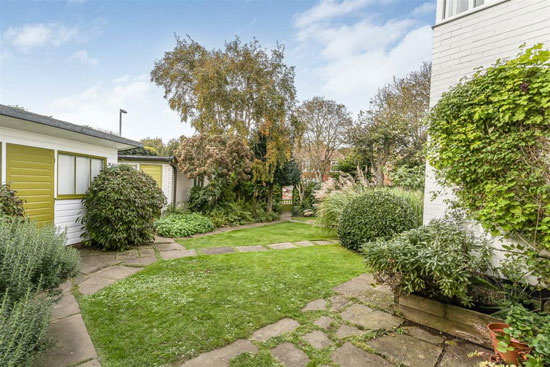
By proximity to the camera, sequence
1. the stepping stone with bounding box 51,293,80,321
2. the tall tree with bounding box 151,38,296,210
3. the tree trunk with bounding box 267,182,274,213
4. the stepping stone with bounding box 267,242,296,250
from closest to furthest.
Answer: the stepping stone with bounding box 51,293,80,321, the stepping stone with bounding box 267,242,296,250, the tall tree with bounding box 151,38,296,210, the tree trunk with bounding box 267,182,274,213

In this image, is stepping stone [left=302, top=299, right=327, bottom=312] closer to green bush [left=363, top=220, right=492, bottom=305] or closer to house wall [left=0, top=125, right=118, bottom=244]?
green bush [left=363, top=220, right=492, bottom=305]

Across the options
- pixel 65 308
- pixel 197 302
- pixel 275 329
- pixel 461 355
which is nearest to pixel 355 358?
pixel 275 329

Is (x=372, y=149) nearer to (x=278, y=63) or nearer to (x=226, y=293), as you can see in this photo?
(x=278, y=63)

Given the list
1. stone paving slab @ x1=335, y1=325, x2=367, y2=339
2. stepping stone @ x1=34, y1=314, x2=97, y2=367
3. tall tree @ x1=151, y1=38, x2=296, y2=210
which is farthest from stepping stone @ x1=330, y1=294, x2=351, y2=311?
tall tree @ x1=151, y1=38, x2=296, y2=210

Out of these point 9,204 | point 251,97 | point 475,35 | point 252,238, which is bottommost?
point 252,238

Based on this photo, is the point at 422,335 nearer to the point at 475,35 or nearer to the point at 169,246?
the point at 475,35

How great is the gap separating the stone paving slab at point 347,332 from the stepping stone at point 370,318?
102 millimetres

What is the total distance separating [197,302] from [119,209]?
3.03 metres

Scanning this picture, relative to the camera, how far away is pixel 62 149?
5.11 m

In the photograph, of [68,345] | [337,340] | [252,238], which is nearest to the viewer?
[68,345]

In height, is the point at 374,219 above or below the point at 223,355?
above

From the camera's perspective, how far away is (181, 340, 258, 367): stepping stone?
1882 mm

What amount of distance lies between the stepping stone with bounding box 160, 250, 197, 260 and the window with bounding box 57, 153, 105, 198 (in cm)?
237

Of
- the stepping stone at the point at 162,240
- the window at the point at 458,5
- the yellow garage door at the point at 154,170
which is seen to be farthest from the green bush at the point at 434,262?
the yellow garage door at the point at 154,170
